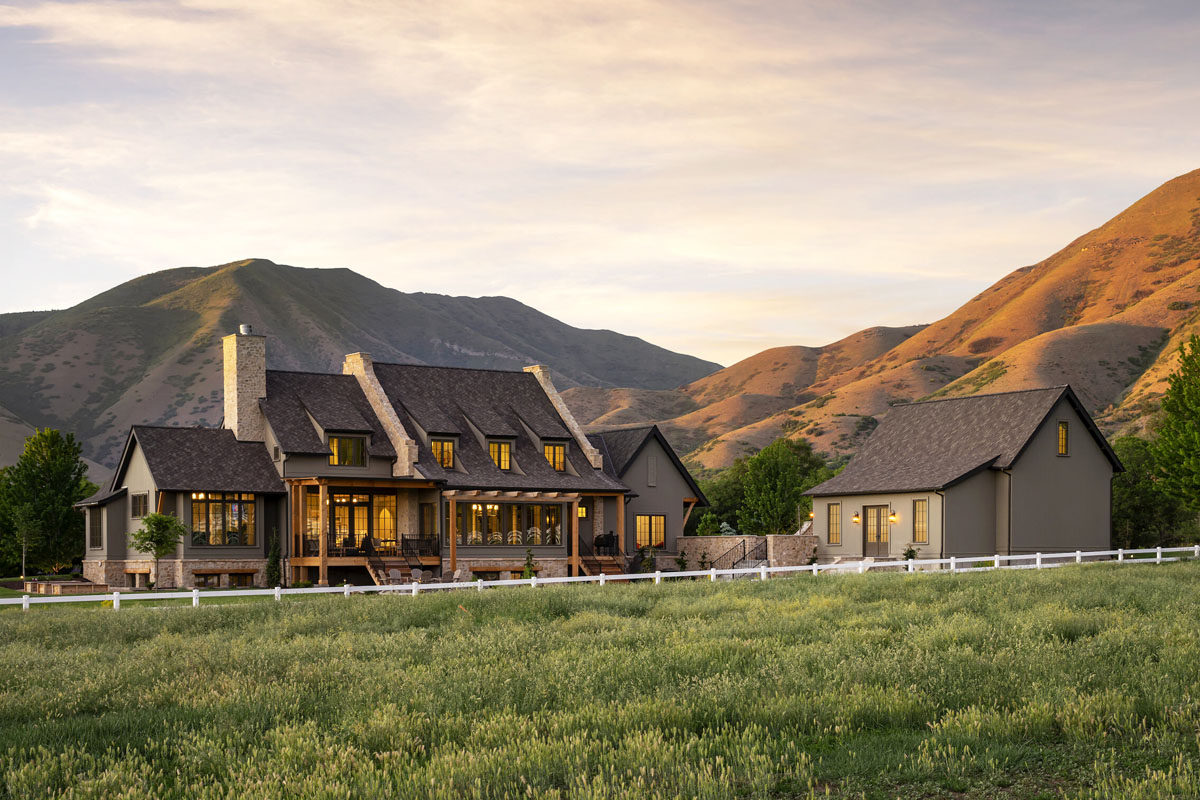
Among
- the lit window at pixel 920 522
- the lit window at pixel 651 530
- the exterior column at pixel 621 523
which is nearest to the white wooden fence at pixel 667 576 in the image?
the lit window at pixel 920 522

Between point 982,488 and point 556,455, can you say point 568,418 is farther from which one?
point 982,488

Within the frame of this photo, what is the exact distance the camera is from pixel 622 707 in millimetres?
13531

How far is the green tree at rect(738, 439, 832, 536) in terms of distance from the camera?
74312mm

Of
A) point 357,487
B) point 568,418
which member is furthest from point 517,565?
point 568,418

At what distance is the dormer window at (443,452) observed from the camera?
49.7 m

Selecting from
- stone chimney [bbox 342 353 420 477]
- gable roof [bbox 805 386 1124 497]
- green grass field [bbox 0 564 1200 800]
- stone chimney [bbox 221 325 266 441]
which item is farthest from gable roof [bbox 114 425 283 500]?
gable roof [bbox 805 386 1124 497]

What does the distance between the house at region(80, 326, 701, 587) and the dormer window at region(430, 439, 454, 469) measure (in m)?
0.07

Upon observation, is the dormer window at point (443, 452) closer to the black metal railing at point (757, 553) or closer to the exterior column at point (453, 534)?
the exterior column at point (453, 534)

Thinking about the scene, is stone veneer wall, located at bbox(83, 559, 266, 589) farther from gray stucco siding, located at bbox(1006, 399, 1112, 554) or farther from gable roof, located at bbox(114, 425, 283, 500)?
gray stucco siding, located at bbox(1006, 399, 1112, 554)

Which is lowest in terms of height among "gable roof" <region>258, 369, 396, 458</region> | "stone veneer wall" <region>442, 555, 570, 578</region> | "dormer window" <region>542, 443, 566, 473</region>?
"stone veneer wall" <region>442, 555, 570, 578</region>

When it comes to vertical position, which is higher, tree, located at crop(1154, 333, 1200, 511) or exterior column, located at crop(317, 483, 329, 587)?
tree, located at crop(1154, 333, 1200, 511)

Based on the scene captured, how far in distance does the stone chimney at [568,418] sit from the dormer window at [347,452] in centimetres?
945

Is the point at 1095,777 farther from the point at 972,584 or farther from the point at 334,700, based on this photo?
the point at 972,584

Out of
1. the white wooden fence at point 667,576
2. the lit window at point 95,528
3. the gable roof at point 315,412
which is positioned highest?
the gable roof at point 315,412
